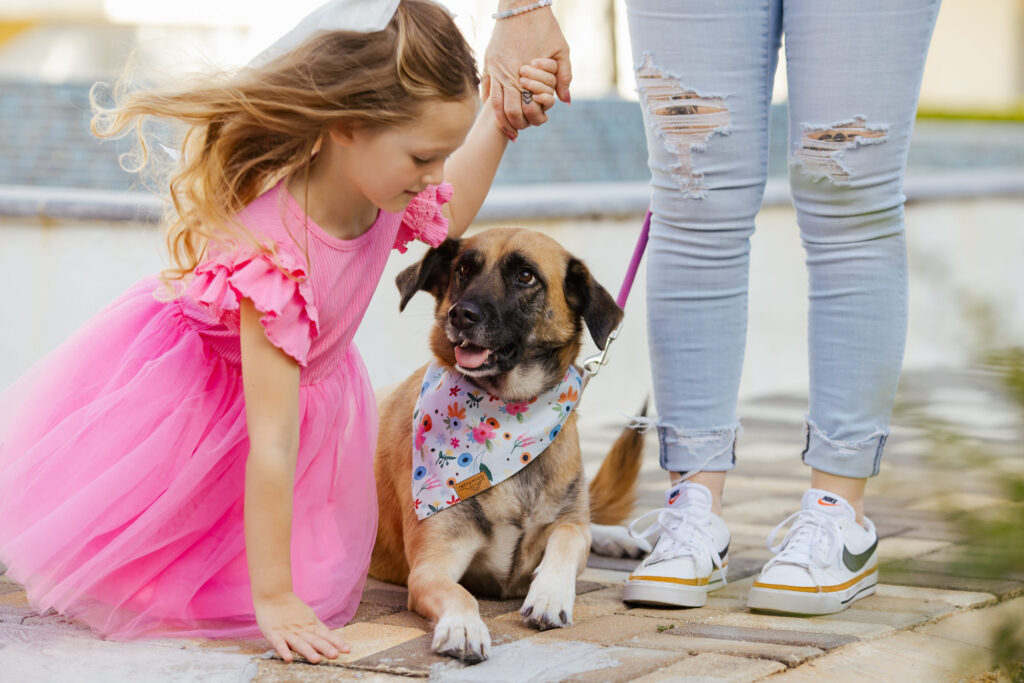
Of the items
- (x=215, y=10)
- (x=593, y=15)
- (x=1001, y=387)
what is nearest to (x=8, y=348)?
(x=1001, y=387)

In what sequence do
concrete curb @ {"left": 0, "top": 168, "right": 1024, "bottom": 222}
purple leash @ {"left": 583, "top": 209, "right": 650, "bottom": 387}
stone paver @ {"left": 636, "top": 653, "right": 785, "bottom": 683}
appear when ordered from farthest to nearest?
concrete curb @ {"left": 0, "top": 168, "right": 1024, "bottom": 222} < purple leash @ {"left": 583, "top": 209, "right": 650, "bottom": 387} < stone paver @ {"left": 636, "top": 653, "right": 785, "bottom": 683}

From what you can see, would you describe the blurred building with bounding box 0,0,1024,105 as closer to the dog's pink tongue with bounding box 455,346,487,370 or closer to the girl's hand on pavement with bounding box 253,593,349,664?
the dog's pink tongue with bounding box 455,346,487,370

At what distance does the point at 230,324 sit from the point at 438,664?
736 millimetres

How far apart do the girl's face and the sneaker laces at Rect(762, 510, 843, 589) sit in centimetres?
107

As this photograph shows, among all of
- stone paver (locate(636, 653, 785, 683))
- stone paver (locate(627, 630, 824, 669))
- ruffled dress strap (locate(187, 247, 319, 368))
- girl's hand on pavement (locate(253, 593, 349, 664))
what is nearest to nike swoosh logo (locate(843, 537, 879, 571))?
stone paver (locate(627, 630, 824, 669))

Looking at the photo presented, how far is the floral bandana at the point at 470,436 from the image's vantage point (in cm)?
246

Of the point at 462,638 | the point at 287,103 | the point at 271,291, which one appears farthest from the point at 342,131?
the point at 462,638

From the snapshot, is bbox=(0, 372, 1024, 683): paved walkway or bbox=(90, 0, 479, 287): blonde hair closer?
bbox=(0, 372, 1024, 683): paved walkway

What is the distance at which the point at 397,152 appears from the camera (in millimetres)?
2111

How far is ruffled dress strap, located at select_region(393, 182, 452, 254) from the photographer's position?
250 centimetres

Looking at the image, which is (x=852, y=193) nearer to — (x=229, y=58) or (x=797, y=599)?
(x=797, y=599)

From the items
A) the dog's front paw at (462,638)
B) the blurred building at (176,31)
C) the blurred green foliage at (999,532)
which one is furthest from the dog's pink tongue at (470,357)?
the blurred building at (176,31)

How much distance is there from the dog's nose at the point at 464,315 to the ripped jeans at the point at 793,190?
16.5 inches

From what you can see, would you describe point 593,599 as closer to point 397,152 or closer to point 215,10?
point 397,152
